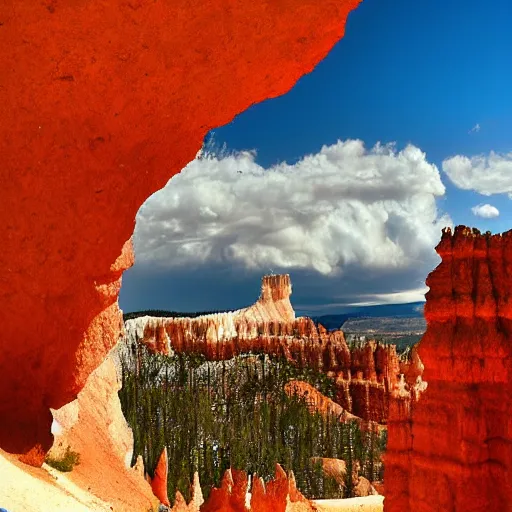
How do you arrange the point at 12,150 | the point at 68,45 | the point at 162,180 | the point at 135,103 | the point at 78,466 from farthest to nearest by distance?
the point at 78,466, the point at 162,180, the point at 135,103, the point at 12,150, the point at 68,45

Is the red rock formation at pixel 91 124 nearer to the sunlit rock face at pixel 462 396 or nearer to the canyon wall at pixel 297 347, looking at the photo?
the sunlit rock face at pixel 462 396

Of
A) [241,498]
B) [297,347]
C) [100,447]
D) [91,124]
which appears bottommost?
[241,498]

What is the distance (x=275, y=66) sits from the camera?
609 centimetres

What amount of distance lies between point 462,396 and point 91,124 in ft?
25.1

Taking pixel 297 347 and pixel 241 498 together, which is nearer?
pixel 241 498

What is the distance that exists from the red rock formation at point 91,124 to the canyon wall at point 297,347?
3169 centimetres

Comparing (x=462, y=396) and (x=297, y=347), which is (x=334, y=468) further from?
(x=297, y=347)

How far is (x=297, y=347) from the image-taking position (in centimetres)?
5206

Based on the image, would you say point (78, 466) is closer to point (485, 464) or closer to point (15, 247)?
point (15, 247)

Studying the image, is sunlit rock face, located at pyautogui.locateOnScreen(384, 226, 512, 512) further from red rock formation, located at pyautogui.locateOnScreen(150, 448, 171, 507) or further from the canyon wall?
the canyon wall

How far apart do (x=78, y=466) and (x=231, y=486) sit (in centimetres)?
856

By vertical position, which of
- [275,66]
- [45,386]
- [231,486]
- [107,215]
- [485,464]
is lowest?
[231,486]

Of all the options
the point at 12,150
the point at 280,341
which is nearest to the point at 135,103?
the point at 12,150

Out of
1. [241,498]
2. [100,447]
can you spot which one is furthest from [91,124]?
[241,498]
